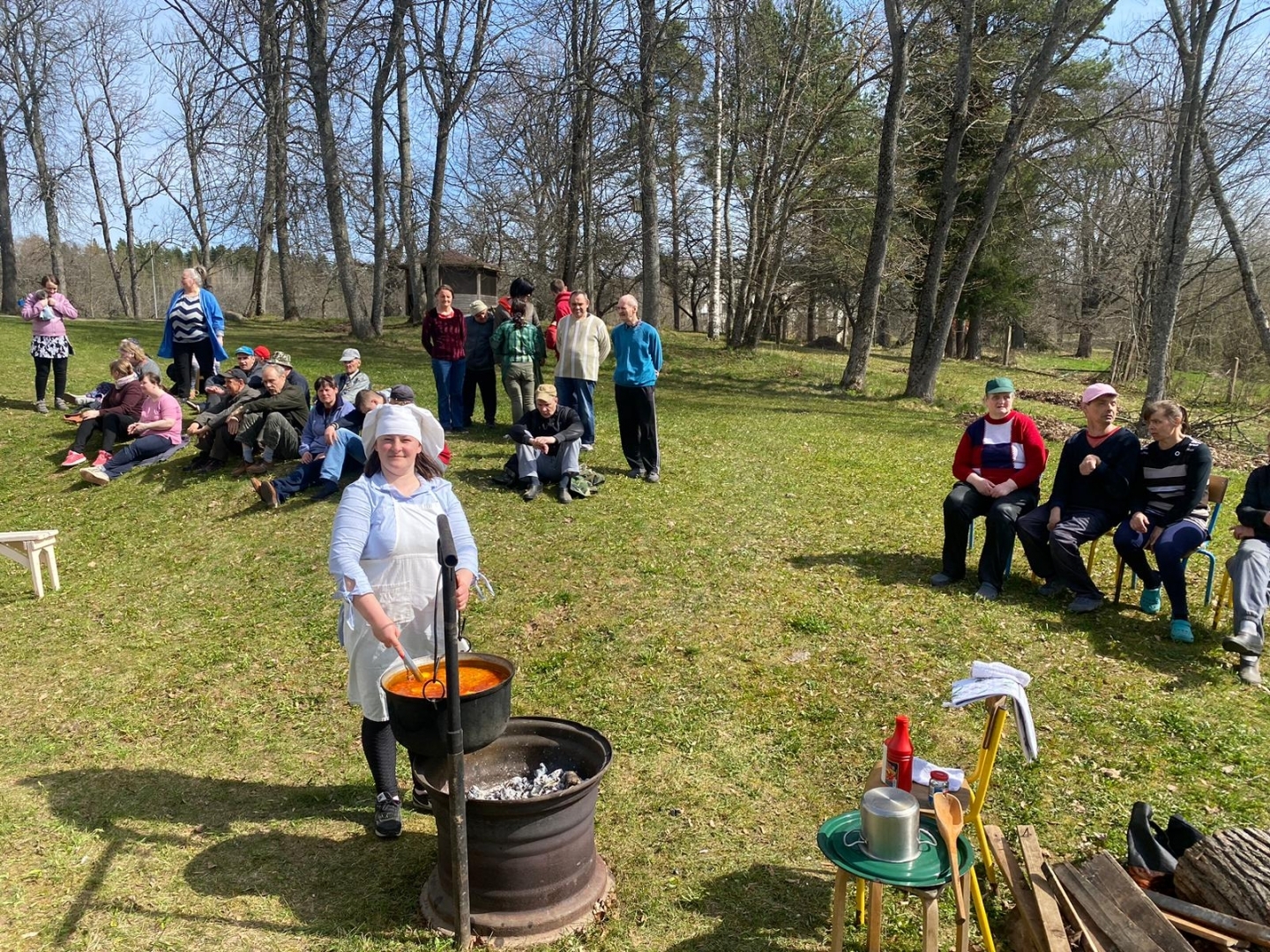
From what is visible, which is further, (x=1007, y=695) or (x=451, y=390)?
(x=451, y=390)

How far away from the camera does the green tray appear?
2729 mm

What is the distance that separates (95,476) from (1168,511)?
10403 millimetres

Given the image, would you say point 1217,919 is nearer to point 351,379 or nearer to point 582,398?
point 582,398

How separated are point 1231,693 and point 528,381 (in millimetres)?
7451

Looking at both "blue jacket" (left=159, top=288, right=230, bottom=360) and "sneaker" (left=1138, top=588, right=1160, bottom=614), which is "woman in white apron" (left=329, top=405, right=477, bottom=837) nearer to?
"sneaker" (left=1138, top=588, right=1160, bottom=614)

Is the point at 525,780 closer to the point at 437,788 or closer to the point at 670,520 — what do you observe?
the point at 437,788

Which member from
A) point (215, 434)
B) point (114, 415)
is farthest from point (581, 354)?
point (114, 415)

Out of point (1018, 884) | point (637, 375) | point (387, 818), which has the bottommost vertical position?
point (387, 818)

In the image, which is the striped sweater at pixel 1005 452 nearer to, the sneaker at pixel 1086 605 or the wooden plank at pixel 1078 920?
the sneaker at pixel 1086 605

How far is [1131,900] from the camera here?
3.04 meters

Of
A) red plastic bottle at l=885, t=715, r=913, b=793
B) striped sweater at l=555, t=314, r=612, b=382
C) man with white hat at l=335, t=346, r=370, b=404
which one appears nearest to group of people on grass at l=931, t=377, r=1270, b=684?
red plastic bottle at l=885, t=715, r=913, b=793

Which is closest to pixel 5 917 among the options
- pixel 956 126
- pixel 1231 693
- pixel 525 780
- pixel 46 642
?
pixel 525 780

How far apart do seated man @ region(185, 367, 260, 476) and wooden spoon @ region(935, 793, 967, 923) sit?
Result: 8.87m

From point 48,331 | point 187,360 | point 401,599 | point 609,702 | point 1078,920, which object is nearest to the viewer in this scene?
point 1078,920
